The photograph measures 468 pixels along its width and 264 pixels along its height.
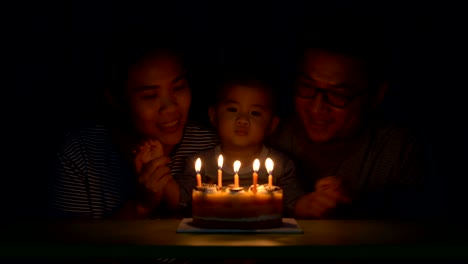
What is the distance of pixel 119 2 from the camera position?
312cm

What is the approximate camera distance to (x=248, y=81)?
9.77 ft

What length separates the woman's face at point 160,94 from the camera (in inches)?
120

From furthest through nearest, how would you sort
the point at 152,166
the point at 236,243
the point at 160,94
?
the point at 160,94 → the point at 152,166 → the point at 236,243

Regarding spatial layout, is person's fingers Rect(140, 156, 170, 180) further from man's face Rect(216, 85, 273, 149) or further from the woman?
man's face Rect(216, 85, 273, 149)

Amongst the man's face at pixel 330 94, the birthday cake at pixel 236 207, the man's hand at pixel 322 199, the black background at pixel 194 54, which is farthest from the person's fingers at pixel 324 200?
the birthday cake at pixel 236 207

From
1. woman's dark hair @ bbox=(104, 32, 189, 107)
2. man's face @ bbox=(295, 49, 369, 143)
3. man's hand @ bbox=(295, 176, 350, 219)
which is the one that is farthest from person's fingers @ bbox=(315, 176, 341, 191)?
woman's dark hair @ bbox=(104, 32, 189, 107)

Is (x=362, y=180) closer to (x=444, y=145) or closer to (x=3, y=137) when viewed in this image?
(x=444, y=145)

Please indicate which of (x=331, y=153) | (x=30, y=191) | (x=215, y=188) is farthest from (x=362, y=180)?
(x=30, y=191)

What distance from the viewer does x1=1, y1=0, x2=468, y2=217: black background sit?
10.1 feet

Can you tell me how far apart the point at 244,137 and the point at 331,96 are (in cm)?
40

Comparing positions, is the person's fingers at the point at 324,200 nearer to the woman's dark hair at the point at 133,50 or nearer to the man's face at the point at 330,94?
the man's face at the point at 330,94

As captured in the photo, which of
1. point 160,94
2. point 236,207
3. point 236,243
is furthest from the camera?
point 160,94

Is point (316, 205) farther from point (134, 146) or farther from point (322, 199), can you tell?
point (134, 146)

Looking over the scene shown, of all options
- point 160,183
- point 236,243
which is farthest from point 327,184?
point 236,243
